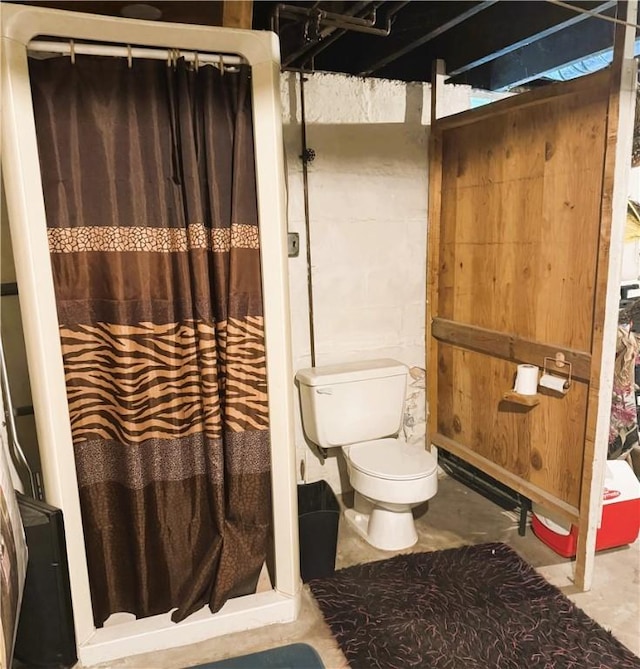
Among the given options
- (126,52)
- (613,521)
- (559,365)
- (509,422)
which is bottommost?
(613,521)

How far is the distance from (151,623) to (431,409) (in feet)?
5.62

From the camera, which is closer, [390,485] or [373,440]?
[390,485]

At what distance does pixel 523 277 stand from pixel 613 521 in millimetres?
1114

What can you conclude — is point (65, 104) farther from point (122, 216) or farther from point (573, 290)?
point (573, 290)

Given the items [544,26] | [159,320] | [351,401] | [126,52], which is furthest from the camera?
[351,401]

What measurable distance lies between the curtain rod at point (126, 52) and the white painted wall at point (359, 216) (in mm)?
801

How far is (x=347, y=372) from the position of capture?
2.57 metres

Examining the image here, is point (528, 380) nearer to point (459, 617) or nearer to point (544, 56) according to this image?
point (459, 617)

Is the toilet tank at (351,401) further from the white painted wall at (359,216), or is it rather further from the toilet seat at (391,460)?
the white painted wall at (359,216)

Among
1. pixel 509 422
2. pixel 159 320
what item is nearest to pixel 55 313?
pixel 159 320

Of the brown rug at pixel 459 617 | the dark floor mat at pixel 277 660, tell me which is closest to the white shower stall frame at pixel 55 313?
the dark floor mat at pixel 277 660

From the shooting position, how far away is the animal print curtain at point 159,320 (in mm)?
1643

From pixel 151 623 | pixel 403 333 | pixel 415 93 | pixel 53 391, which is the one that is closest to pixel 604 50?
pixel 415 93

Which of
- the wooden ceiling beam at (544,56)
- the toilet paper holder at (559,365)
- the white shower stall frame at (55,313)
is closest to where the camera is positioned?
the white shower stall frame at (55,313)
